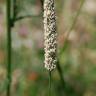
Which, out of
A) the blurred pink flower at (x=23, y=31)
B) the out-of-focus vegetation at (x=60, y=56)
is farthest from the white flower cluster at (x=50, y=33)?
the blurred pink flower at (x=23, y=31)

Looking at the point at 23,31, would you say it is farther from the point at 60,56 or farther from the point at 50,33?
the point at 50,33

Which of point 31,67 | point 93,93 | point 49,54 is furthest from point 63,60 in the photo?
point 49,54

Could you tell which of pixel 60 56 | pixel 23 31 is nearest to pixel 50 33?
pixel 60 56

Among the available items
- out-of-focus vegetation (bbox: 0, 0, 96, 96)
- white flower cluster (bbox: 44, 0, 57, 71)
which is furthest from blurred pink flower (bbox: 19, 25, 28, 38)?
white flower cluster (bbox: 44, 0, 57, 71)

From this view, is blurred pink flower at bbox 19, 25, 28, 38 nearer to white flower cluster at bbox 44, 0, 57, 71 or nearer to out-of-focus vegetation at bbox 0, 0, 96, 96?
out-of-focus vegetation at bbox 0, 0, 96, 96

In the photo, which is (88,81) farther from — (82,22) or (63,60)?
(82,22)
